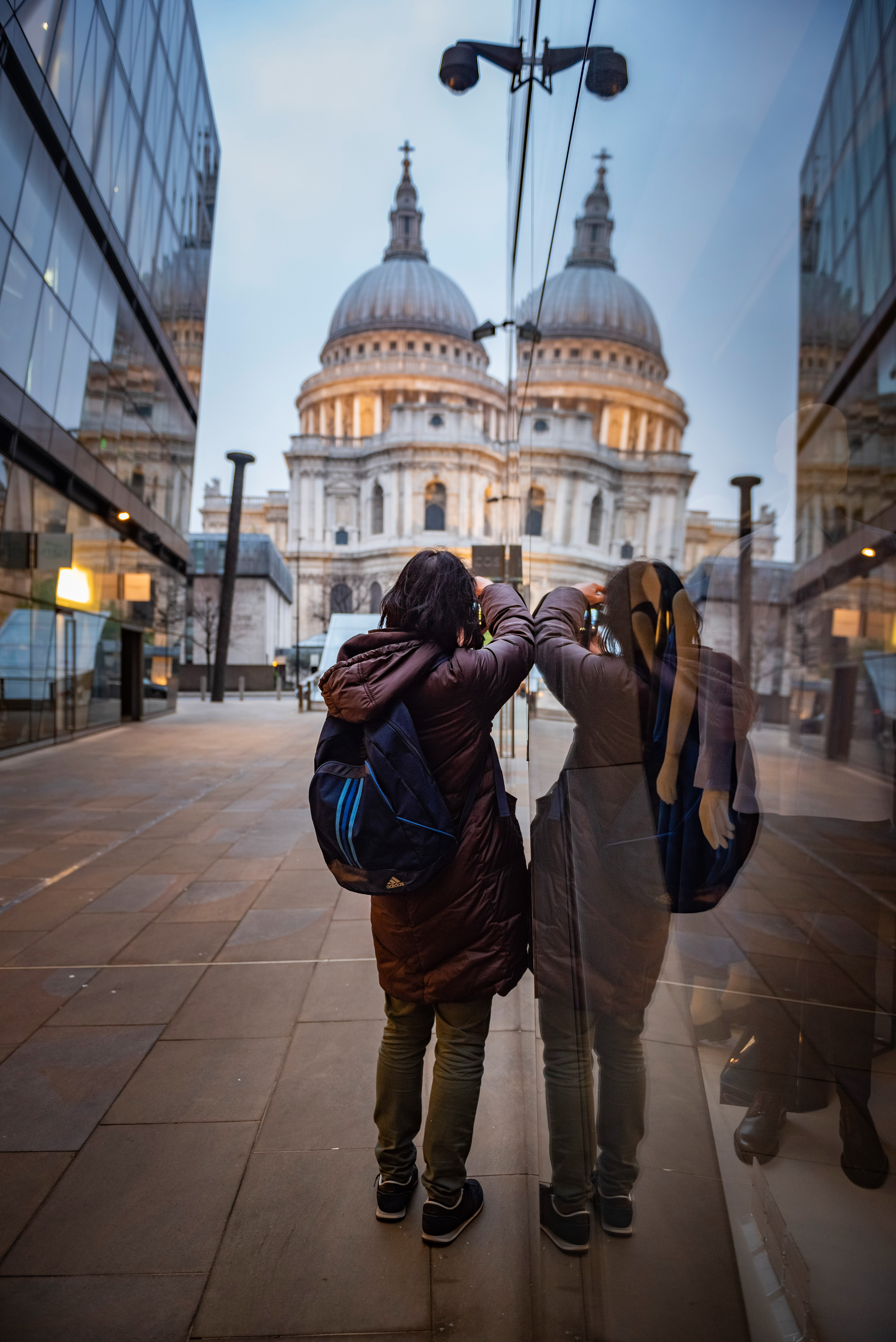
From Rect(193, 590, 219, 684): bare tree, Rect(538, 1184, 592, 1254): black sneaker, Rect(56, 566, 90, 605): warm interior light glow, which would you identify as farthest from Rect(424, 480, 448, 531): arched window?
Rect(538, 1184, 592, 1254): black sneaker

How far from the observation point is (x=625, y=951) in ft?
5.74

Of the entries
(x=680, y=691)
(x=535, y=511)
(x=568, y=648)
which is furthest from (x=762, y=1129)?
(x=535, y=511)

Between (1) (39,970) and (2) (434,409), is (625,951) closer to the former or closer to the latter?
(1) (39,970)

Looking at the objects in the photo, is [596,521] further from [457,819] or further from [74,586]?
[74,586]

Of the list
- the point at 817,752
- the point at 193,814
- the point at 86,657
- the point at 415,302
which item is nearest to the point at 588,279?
the point at 817,752

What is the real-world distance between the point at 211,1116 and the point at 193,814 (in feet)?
19.0

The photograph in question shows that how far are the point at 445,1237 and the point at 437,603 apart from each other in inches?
64.2

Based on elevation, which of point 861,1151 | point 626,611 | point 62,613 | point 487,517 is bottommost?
point 861,1151

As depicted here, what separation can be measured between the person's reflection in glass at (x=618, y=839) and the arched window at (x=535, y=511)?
3.14 feet

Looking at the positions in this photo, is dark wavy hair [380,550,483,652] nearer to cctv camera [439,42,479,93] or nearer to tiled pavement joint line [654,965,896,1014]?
tiled pavement joint line [654,965,896,1014]

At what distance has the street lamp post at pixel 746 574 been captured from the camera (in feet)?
3.09

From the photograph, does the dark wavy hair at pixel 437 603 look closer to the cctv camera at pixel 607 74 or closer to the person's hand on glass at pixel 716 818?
the person's hand on glass at pixel 716 818

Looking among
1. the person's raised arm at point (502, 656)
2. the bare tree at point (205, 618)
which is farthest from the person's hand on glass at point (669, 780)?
the bare tree at point (205, 618)

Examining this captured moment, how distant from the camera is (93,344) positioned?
48.2 ft
